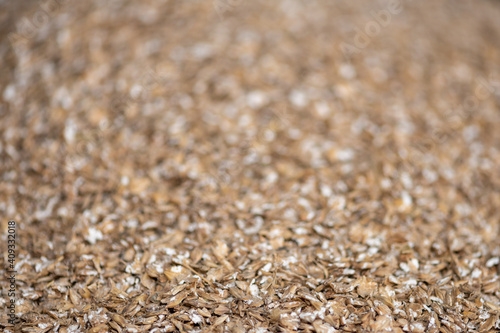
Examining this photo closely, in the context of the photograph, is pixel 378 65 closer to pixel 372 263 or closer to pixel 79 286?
pixel 372 263

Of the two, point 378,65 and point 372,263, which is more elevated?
point 378,65

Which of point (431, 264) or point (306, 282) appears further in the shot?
point (431, 264)

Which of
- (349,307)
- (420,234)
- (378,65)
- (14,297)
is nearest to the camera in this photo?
(349,307)

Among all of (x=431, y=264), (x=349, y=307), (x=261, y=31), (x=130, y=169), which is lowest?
(x=431, y=264)

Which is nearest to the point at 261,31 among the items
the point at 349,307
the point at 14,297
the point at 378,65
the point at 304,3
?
the point at 304,3

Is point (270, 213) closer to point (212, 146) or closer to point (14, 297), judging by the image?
point (212, 146)

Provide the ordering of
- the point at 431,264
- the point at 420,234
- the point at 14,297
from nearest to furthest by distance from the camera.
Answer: the point at 14,297 → the point at 431,264 → the point at 420,234
